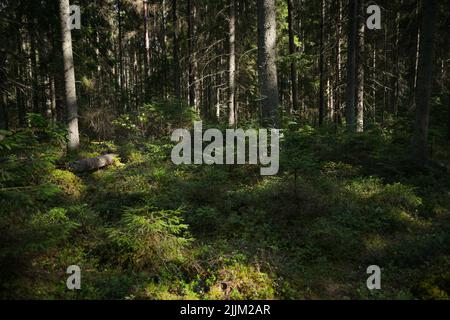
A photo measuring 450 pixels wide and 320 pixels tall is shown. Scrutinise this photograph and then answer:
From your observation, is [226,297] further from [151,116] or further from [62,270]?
[151,116]

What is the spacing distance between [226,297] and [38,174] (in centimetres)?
718

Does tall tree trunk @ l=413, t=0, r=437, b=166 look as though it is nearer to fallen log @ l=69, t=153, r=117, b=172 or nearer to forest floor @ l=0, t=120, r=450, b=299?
forest floor @ l=0, t=120, r=450, b=299

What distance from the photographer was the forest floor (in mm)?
5184

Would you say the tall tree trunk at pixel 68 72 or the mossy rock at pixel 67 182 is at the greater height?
the tall tree trunk at pixel 68 72

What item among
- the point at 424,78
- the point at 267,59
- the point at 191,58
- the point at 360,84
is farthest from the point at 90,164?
the point at 360,84

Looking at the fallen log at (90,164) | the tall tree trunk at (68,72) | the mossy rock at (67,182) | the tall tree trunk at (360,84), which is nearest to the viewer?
the mossy rock at (67,182)

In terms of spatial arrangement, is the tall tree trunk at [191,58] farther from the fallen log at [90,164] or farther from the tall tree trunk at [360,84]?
the tall tree trunk at [360,84]

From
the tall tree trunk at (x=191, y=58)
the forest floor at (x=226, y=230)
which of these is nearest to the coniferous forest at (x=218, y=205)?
the forest floor at (x=226, y=230)

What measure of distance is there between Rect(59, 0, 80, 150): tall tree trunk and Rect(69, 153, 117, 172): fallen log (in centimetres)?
177

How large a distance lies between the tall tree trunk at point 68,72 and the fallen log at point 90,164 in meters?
1.77

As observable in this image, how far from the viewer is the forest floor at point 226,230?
518 cm

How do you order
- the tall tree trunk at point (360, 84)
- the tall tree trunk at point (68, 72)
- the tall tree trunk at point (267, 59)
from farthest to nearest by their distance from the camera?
the tall tree trunk at point (360, 84), the tall tree trunk at point (68, 72), the tall tree trunk at point (267, 59)

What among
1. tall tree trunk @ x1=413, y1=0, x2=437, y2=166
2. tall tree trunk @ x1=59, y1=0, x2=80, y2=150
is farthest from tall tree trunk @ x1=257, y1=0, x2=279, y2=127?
tall tree trunk @ x1=59, y1=0, x2=80, y2=150
